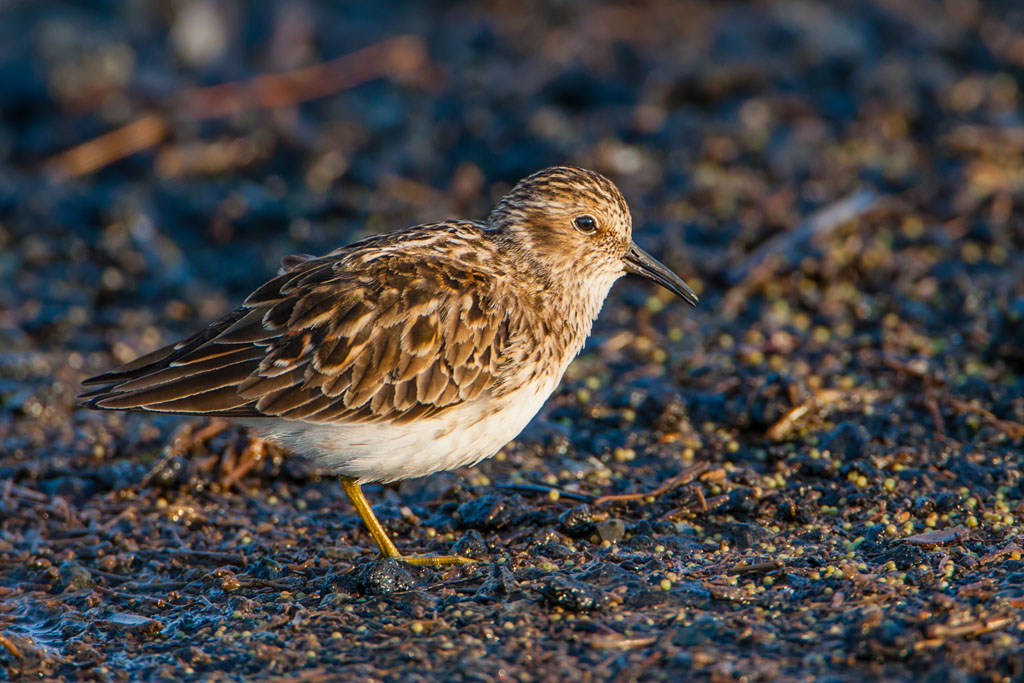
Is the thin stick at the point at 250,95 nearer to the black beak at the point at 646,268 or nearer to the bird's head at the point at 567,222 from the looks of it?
the bird's head at the point at 567,222

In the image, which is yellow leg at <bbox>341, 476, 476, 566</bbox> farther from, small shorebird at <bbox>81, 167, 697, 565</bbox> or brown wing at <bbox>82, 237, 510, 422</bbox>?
brown wing at <bbox>82, 237, 510, 422</bbox>

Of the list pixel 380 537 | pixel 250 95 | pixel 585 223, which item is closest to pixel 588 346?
pixel 585 223

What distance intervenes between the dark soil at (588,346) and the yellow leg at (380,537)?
0.10m

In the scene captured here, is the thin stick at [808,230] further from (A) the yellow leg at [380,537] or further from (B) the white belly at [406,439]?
(A) the yellow leg at [380,537]

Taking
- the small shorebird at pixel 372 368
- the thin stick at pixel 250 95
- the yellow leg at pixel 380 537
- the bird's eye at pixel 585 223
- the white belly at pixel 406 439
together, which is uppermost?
the thin stick at pixel 250 95

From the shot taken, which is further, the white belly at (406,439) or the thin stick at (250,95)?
the thin stick at (250,95)

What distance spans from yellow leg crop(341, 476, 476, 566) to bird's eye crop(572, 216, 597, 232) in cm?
191

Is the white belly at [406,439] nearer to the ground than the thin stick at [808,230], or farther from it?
nearer to the ground

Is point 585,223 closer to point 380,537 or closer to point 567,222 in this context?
point 567,222

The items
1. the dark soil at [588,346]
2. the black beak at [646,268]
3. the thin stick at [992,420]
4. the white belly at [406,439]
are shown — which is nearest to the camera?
the dark soil at [588,346]

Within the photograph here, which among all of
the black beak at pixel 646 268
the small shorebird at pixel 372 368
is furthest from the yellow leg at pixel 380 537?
the black beak at pixel 646 268

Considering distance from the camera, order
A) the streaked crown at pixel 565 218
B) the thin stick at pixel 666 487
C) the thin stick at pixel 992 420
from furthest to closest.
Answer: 1. the thin stick at pixel 992 420
2. the streaked crown at pixel 565 218
3. the thin stick at pixel 666 487

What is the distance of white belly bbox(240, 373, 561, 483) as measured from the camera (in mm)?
5820

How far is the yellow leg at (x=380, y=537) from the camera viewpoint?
5895mm
